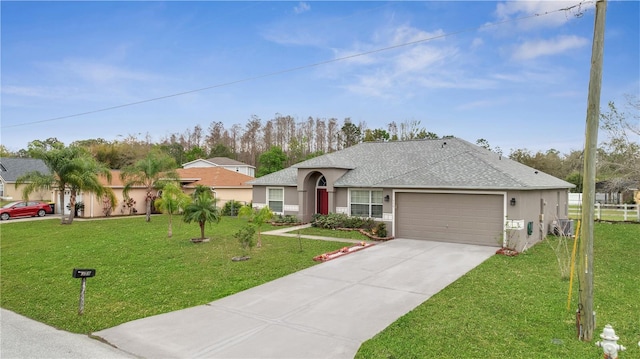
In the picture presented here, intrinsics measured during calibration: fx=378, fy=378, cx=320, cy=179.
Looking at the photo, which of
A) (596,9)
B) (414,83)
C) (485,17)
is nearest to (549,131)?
(414,83)

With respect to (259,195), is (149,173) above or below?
above

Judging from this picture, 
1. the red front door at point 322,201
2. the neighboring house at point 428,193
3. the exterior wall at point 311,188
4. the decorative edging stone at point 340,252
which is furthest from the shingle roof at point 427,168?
the decorative edging stone at point 340,252

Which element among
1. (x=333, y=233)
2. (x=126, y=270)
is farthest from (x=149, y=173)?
(x=126, y=270)

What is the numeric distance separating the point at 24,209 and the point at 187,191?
1041cm

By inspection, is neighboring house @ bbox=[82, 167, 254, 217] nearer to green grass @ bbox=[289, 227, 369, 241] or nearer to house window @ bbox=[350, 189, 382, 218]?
green grass @ bbox=[289, 227, 369, 241]

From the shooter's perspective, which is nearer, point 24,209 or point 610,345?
point 610,345

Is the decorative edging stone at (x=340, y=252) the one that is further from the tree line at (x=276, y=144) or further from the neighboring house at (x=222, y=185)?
the tree line at (x=276, y=144)

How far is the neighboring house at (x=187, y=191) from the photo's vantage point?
83.8ft

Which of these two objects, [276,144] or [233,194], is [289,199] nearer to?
[233,194]

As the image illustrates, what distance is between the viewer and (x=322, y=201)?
21.1 metres

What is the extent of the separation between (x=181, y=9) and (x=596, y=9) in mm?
15071

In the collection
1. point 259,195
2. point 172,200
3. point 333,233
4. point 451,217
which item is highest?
point 172,200

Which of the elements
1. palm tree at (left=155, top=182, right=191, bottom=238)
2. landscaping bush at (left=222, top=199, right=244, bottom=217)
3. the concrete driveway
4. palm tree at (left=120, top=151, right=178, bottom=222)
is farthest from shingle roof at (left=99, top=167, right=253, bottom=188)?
the concrete driveway

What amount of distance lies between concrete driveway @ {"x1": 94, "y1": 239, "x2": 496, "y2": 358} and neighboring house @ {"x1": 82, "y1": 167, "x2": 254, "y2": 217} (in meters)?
16.3
